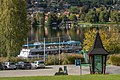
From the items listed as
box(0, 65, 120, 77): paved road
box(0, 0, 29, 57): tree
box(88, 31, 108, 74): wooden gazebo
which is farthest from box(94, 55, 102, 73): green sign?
box(0, 0, 29, 57): tree

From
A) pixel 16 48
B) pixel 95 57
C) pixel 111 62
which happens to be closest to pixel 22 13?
pixel 16 48

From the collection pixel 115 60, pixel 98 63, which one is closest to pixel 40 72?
pixel 98 63

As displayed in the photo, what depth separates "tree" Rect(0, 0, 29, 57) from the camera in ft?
140

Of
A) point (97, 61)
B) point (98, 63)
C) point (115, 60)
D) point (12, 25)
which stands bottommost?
point (115, 60)

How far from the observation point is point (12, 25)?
A: 42625 mm

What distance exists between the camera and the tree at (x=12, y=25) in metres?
42.5

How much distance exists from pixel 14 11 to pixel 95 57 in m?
17.6

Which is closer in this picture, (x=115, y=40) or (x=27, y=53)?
(x=115, y=40)

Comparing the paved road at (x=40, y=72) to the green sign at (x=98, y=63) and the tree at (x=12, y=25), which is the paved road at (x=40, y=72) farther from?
the green sign at (x=98, y=63)

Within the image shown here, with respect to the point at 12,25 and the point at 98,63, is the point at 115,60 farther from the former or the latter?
the point at 98,63

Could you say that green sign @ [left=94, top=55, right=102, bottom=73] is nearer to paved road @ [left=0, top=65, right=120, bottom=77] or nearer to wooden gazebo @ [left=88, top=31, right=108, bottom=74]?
wooden gazebo @ [left=88, top=31, right=108, bottom=74]

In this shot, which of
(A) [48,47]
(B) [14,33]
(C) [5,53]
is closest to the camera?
(B) [14,33]

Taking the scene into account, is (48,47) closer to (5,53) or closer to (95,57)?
(5,53)

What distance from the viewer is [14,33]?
42594mm
